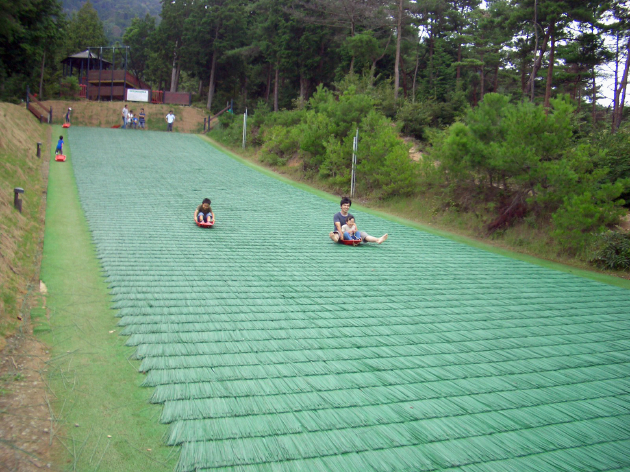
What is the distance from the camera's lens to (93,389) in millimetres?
3600

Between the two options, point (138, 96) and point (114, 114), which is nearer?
point (114, 114)

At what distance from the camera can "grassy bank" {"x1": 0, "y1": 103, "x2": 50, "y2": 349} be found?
484 cm

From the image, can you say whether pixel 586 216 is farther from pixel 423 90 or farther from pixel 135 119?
pixel 135 119

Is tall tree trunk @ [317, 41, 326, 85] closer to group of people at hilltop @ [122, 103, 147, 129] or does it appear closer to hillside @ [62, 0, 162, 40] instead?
group of people at hilltop @ [122, 103, 147, 129]

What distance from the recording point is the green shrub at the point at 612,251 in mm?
9102

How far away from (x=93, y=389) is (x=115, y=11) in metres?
133

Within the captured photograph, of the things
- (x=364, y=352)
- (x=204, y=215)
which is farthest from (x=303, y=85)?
(x=364, y=352)

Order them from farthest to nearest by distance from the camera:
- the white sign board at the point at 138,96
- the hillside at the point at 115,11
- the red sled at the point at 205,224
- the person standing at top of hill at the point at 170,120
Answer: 1. the hillside at the point at 115,11
2. the white sign board at the point at 138,96
3. the person standing at top of hill at the point at 170,120
4. the red sled at the point at 205,224

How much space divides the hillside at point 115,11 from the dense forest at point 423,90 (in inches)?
2065

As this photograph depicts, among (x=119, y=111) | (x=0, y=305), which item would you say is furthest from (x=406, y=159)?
(x=119, y=111)

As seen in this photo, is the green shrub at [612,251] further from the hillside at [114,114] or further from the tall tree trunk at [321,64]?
the tall tree trunk at [321,64]

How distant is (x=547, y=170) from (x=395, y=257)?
3.91 metres

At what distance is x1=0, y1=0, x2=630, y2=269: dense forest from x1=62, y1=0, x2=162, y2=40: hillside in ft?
172

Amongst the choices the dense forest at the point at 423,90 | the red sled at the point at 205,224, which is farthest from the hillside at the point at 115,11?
the red sled at the point at 205,224
